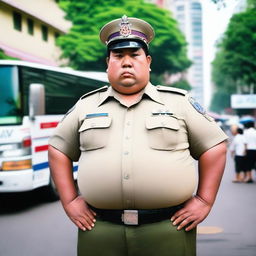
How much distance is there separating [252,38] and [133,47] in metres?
31.8

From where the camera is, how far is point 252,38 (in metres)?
32.1

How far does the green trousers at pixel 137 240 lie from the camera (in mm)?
2256

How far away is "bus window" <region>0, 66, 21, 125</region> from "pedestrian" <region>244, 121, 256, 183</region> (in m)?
5.80

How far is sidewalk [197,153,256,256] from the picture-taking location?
187 inches

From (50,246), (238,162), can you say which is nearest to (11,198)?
(50,246)

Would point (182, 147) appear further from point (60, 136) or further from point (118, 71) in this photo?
point (60, 136)

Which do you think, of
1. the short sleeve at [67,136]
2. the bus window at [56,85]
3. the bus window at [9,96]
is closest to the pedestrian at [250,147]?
the bus window at [56,85]

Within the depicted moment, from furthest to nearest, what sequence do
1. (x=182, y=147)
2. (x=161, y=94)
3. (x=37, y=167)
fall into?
1. (x=37, y=167)
2. (x=161, y=94)
3. (x=182, y=147)

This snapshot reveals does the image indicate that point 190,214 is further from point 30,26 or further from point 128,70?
point 30,26

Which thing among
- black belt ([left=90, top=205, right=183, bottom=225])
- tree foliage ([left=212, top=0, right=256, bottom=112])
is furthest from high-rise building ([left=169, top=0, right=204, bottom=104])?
black belt ([left=90, top=205, right=183, bottom=225])

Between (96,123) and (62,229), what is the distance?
384cm

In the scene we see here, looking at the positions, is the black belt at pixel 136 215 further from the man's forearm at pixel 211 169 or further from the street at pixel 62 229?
the street at pixel 62 229

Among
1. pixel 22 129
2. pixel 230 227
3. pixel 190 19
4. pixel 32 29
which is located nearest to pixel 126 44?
pixel 230 227

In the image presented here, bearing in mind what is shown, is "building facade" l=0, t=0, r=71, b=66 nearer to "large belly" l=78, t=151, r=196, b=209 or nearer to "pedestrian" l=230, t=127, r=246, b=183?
"pedestrian" l=230, t=127, r=246, b=183
